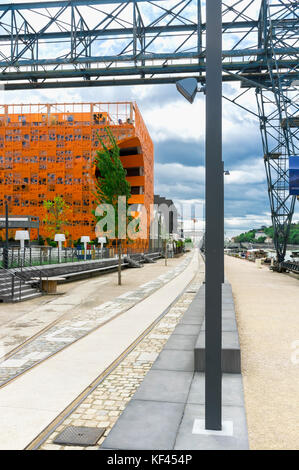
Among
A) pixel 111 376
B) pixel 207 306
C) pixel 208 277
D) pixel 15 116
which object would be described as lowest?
pixel 111 376

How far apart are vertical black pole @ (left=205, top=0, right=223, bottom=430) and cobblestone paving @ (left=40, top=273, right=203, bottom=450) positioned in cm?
133

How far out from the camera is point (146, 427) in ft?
15.4

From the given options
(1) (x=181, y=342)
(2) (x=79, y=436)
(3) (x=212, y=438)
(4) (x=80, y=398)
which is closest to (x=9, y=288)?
(1) (x=181, y=342)

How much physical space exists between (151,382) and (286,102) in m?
28.1

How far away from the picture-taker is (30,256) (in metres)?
25.2

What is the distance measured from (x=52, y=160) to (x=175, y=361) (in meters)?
95.5

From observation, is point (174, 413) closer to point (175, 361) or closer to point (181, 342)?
point (175, 361)

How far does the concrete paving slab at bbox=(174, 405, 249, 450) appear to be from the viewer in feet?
13.8

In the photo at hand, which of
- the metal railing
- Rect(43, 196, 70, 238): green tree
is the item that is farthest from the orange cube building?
the metal railing

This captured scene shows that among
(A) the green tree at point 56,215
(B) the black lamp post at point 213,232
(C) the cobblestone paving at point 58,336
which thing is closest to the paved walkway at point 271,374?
(B) the black lamp post at point 213,232

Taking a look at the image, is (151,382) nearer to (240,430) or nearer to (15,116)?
(240,430)

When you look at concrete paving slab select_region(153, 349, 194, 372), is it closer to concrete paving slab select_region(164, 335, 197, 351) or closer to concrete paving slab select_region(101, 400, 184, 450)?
concrete paving slab select_region(164, 335, 197, 351)

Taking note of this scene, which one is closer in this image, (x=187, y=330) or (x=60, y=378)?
(x=60, y=378)
